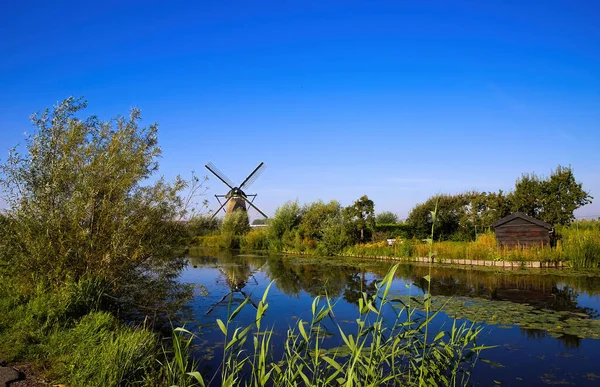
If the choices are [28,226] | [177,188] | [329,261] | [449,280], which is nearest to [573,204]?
[449,280]

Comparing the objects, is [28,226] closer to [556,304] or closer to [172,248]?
[172,248]

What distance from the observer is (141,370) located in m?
4.75

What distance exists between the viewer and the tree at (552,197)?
2005cm

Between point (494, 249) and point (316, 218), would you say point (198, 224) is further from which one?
point (316, 218)

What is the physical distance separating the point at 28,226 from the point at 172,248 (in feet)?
8.73

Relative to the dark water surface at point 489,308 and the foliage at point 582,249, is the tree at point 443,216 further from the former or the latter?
the dark water surface at point 489,308

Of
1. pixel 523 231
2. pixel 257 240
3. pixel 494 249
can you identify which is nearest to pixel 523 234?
pixel 523 231

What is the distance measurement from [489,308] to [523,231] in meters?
10.8

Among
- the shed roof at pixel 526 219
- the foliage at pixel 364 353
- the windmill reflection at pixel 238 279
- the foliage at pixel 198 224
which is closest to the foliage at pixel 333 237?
the windmill reflection at pixel 238 279

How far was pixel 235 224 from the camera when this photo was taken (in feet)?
113

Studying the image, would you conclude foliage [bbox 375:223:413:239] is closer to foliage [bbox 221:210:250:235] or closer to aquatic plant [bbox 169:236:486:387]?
foliage [bbox 221:210:250:235]

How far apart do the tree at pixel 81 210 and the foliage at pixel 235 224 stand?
2610 cm

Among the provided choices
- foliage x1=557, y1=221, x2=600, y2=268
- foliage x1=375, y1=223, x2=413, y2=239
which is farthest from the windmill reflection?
foliage x1=557, y1=221, x2=600, y2=268

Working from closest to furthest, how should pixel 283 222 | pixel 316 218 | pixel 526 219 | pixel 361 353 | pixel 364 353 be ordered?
pixel 361 353, pixel 364 353, pixel 526 219, pixel 316 218, pixel 283 222
